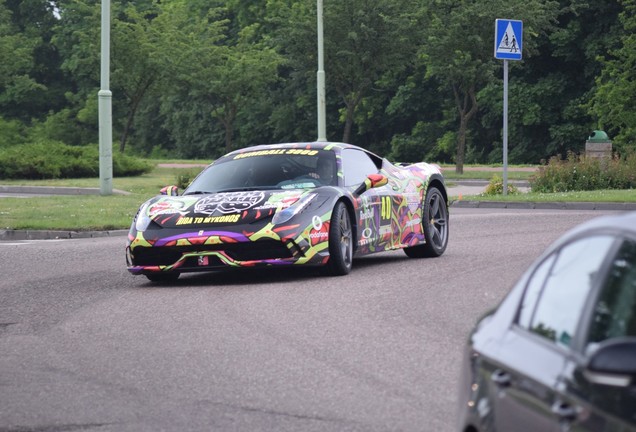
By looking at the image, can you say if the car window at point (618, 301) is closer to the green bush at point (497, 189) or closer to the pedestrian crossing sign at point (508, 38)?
the pedestrian crossing sign at point (508, 38)

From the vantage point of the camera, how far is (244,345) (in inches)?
360

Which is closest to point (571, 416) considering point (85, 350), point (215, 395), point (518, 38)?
point (215, 395)

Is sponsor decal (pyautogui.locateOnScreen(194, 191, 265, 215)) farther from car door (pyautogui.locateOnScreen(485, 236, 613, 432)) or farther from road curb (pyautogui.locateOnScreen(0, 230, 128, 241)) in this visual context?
car door (pyautogui.locateOnScreen(485, 236, 613, 432))

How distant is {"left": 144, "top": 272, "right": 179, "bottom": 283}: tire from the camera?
44.3 feet

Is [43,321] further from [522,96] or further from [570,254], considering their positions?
[522,96]

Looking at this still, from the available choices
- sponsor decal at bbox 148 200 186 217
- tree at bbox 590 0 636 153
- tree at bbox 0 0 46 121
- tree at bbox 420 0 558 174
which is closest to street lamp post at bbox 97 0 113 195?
sponsor decal at bbox 148 200 186 217

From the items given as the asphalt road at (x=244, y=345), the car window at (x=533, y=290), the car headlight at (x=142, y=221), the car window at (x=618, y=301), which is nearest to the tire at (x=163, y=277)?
the asphalt road at (x=244, y=345)

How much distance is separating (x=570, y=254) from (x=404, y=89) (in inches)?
2767

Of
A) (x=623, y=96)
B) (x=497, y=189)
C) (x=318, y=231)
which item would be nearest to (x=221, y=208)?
(x=318, y=231)

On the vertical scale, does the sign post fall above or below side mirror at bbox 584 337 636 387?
above

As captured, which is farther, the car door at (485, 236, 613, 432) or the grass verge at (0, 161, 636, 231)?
the grass verge at (0, 161, 636, 231)

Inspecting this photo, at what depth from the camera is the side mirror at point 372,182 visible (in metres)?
14.0

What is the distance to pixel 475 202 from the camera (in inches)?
1078

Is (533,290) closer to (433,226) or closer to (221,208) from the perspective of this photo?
(221,208)
